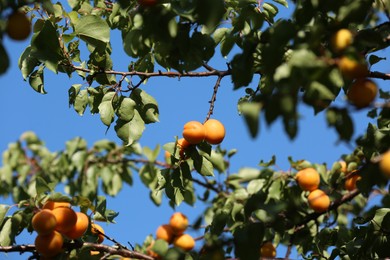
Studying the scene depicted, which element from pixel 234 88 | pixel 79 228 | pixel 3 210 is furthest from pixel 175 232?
pixel 234 88

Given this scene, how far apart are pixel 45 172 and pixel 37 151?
1.92 feet

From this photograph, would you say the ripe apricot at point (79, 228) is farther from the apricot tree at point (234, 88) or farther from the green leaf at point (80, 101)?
the green leaf at point (80, 101)

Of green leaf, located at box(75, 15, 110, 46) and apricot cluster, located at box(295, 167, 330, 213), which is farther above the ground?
green leaf, located at box(75, 15, 110, 46)

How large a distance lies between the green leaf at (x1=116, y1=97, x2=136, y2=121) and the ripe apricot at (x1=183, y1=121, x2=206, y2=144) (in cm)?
21

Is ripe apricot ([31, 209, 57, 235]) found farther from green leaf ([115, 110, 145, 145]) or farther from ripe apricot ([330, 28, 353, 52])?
ripe apricot ([330, 28, 353, 52])

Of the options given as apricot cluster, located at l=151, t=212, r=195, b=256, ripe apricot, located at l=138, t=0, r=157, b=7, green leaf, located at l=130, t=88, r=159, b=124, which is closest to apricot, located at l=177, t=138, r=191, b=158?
green leaf, located at l=130, t=88, r=159, b=124

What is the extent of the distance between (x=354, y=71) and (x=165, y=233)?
168 cm

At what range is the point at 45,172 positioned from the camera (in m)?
5.37

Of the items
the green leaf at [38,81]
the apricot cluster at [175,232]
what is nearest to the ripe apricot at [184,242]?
the apricot cluster at [175,232]

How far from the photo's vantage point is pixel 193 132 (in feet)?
6.97

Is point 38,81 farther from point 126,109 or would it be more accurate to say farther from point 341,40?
point 341,40

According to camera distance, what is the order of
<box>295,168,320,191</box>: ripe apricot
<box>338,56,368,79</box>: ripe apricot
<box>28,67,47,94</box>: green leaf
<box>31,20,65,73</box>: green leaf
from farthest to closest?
<box>295,168,320,191</box>: ripe apricot → <box>28,67,47,94</box>: green leaf → <box>31,20,65,73</box>: green leaf → <box>338,56,368,79</box>: ripe apricot

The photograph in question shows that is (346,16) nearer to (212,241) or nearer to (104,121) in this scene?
(212,241)

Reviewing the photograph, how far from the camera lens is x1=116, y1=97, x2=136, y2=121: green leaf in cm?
216
